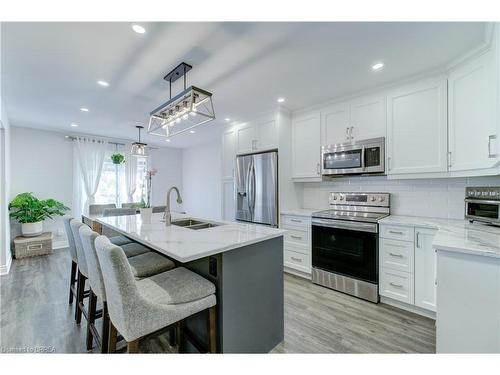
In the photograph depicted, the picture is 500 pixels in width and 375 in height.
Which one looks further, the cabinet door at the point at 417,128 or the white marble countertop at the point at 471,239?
the cabinet door at the point at 417,128

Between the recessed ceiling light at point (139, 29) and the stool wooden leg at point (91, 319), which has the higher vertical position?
the recessed ceiling light at point (139, 29)

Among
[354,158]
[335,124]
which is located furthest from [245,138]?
[354,158]

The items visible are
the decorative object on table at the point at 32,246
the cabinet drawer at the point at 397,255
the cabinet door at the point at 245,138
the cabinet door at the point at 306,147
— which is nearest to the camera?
the cabinet drawer at the point at 397,255

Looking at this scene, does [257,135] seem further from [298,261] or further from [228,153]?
[298,261]

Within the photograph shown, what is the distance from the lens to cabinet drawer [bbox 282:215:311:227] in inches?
118

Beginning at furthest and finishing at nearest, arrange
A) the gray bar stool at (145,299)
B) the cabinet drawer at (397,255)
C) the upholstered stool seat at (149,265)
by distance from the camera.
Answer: the cabinet drawer at (397,255), the upholstered stool seat at (149,265), the gray bar stool at (145,299)

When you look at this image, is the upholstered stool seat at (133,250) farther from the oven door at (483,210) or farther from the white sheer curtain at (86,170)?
the white sheer curtain at (86,170)

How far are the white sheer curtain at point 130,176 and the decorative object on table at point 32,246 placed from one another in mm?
1772

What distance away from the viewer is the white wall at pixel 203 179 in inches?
224

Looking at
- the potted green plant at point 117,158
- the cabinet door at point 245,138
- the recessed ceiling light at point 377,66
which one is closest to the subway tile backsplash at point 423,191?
the recessed ceiling light at point 377,66

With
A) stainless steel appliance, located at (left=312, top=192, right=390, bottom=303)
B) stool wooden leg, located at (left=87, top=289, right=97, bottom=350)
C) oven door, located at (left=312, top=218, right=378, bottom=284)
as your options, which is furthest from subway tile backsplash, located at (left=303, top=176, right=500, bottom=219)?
stool wooden leg, located at (left=87, top=289, right=97, bottom=350)

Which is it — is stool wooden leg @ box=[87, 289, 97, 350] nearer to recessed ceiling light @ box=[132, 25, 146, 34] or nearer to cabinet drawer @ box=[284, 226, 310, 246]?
recessed ceiling light @ box=[132, 25, 146, 34]

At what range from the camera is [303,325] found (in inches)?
78.9
